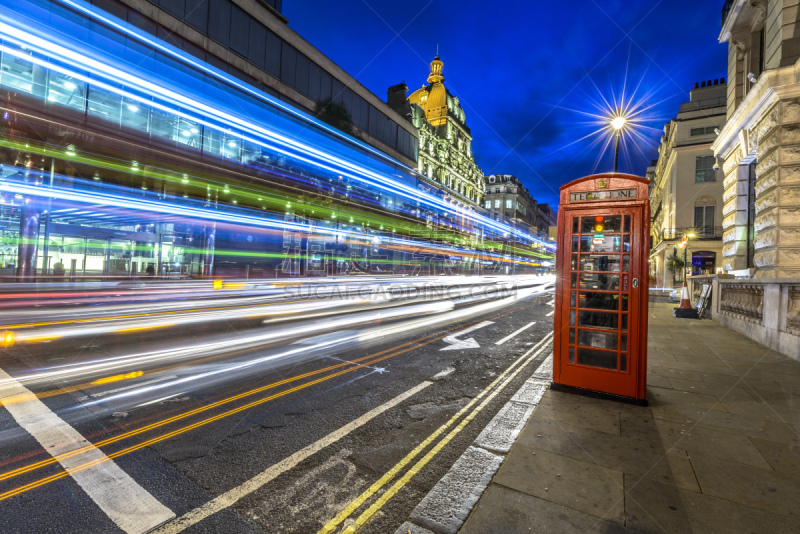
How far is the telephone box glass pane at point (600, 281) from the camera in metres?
5.05

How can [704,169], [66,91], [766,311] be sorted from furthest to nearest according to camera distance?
[704,169] → [66,91] → [766,311]

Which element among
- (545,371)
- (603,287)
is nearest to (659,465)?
(603,287)

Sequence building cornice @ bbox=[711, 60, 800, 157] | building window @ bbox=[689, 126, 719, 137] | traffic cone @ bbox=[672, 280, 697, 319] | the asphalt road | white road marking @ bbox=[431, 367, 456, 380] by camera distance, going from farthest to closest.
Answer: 1. building window @ bbox=[689, 126, 719, 137]
2. traffic cone @ bbox=[672, 280, 697, 319]
3. building cornice @ bbox=[711, 60, 800, 157]
4. white road marking @ bbox=[431, 367, 456, 380]
5. the asphalt road

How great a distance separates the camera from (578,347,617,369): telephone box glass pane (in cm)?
512

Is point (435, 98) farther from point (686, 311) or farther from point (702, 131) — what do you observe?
point (686, 311)

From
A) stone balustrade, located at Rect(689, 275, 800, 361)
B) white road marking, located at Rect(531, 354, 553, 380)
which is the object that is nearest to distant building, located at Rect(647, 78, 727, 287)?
stone balustrade, located at Rect(689, 275, 800, 361)

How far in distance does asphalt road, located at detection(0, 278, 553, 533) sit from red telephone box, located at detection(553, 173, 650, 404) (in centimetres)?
124

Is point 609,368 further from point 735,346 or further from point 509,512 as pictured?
point 735,346

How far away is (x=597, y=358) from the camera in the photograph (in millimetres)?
5238

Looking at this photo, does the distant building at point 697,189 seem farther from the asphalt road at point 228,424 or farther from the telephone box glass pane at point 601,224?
the asphalt road at point 228,424

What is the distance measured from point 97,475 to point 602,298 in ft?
19.5

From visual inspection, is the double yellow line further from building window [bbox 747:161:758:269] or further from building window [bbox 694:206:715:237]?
building window [bbox 694:206:715:237]

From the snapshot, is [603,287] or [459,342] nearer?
[603,287]

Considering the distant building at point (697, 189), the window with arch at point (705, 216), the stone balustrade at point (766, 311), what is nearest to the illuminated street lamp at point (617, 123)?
the stone balustrade at point (766, 311)
